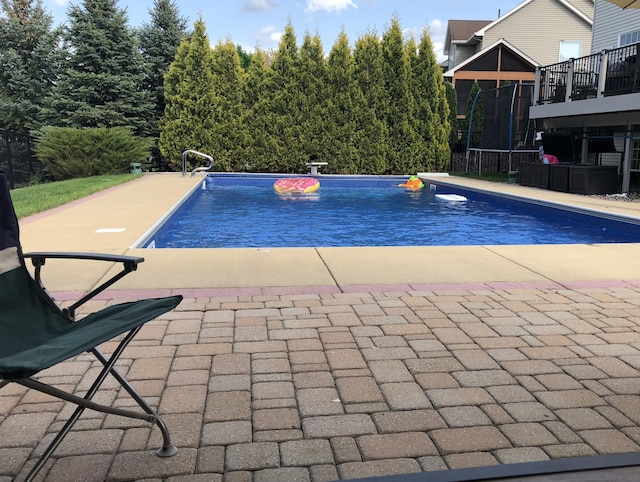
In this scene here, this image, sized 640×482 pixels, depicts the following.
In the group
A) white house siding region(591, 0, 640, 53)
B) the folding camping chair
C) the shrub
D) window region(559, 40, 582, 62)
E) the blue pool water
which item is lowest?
the blue pool water

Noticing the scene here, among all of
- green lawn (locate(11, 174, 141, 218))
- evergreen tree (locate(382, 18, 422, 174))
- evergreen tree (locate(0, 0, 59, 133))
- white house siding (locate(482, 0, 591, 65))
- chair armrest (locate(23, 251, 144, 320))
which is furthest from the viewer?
white house siding (locate(482, 0, 591, 65))

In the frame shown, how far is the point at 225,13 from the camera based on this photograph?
57.4ft

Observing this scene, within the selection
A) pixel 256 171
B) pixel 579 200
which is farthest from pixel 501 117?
pixel 256 171

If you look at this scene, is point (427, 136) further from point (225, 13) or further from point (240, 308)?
point (240, 308)

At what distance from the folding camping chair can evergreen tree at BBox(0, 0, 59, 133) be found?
20.7 meters

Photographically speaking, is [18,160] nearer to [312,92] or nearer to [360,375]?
[312,92]

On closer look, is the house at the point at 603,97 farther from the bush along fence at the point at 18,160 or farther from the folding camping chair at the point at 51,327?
the bush along fence at the point at 18,160

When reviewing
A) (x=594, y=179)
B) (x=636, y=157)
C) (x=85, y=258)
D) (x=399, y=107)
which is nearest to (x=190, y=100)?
(x=399, y=107)

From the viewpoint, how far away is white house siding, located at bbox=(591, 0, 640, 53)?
48.3 ft

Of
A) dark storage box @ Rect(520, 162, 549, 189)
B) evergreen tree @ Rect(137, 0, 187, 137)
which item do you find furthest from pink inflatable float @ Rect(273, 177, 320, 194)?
evergreen tree @ Rect(137, 0, 187, 137)

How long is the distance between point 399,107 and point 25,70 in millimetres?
15149

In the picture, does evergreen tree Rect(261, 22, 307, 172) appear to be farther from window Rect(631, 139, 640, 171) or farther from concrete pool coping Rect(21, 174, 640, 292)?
concrete pool coping Rect(21, 174, 640, 292)

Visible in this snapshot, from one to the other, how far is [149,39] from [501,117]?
13109 mm

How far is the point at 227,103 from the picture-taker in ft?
58.4
